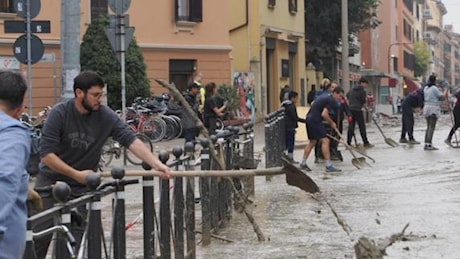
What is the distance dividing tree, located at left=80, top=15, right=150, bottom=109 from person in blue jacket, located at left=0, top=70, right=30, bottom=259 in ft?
76.4

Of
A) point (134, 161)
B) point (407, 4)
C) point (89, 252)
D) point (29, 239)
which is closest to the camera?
point (29, 239)

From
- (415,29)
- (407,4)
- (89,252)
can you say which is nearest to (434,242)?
(89,252)

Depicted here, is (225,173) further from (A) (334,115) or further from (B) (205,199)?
(A) (334,115)

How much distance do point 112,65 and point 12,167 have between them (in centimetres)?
2428

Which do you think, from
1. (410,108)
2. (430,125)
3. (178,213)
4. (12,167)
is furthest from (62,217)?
(410,108)

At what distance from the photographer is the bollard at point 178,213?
25.9 feet

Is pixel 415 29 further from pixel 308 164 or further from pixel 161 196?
pixel 161 196

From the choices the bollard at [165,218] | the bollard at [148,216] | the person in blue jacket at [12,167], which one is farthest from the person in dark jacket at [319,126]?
the person in blue jacket at [12,167]

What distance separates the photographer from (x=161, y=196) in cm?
754

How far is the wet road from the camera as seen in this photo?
338 inches

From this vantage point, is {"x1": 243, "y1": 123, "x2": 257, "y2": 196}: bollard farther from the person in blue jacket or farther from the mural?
the mural

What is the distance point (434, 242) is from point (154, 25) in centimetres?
2366

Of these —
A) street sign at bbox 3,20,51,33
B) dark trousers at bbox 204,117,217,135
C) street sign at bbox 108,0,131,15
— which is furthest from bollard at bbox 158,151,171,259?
dark trousers at bbox 204,117,217,135

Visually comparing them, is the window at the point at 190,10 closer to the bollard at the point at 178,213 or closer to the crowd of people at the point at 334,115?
the crowd of people at the point at 334,115
